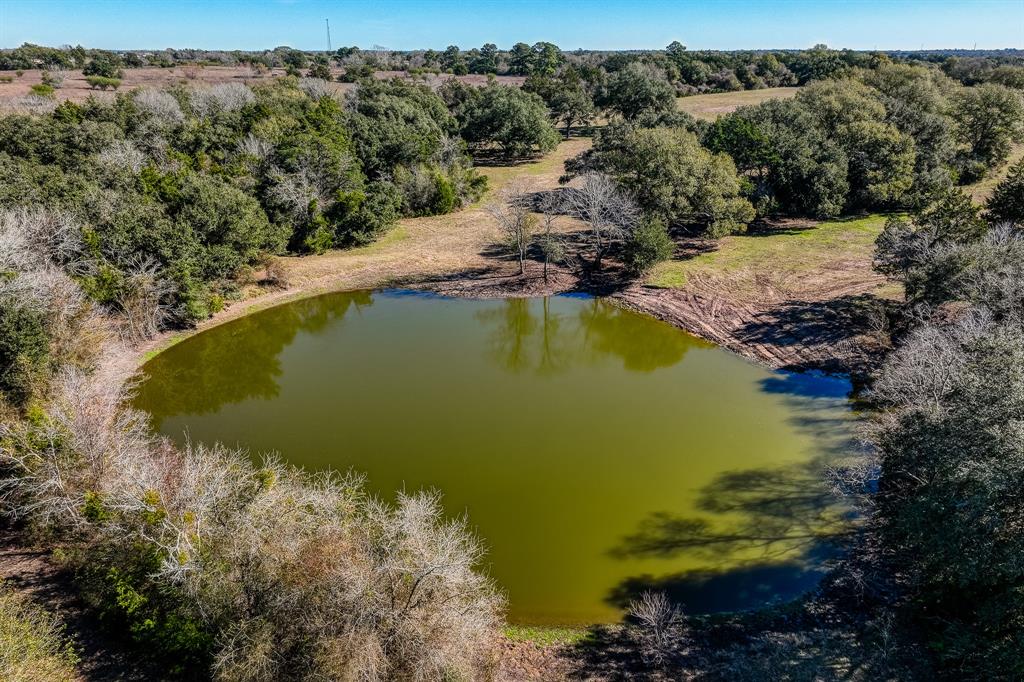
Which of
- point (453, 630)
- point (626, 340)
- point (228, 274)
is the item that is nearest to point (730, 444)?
point (626, 340)

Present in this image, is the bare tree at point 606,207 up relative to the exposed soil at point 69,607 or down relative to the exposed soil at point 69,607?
up

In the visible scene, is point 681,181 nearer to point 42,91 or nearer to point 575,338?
point 575,338

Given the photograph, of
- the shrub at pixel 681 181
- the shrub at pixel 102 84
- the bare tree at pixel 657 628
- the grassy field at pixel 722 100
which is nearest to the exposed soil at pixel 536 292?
the bare tree at pixel 657 628

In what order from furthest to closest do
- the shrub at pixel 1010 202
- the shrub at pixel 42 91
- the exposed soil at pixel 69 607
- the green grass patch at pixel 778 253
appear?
the shrub at pixel 42 91
the green grass patch at pixel 778 253
the shrub at pixel 1010 202
the exposed soil at pixel 69 607

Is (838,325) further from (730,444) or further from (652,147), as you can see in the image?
(652,147)

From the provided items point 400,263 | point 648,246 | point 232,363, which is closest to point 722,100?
point 648,246

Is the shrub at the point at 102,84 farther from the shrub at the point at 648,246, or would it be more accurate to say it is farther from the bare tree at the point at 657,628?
the bare tree at the point at 657,628

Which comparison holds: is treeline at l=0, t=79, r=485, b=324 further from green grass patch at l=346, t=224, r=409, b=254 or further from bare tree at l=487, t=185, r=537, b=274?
bare tree at l=487, t=185, r=537, b=274
